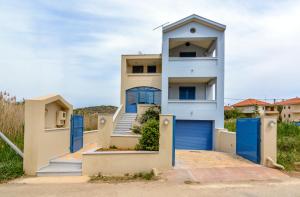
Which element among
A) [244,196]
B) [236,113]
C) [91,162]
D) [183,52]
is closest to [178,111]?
[183,52]

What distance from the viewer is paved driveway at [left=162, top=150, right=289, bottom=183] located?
356 inches

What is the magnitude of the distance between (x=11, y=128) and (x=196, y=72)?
12845 millimetres

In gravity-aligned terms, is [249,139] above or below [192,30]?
below

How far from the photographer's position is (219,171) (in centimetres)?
996

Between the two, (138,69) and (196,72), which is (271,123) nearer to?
(196,72)

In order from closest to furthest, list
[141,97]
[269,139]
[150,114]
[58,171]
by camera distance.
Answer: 1. [58,171]
2. [269,139]
3. [150,114]
4. [141,97]

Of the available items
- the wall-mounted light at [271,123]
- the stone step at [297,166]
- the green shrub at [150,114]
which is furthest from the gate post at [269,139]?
the green shrub at [150,114]

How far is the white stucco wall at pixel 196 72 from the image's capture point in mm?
18516

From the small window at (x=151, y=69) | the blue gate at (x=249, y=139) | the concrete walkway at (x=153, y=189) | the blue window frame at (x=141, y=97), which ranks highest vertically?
→ the small window at (x=151, y=69)

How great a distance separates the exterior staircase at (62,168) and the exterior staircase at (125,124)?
260 inches

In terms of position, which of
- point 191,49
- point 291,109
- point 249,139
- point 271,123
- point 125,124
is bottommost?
point 249,139

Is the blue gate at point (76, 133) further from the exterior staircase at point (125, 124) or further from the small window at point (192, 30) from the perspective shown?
the small window at point (192, 30)

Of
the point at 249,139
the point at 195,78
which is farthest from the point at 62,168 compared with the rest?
the point at 195,78

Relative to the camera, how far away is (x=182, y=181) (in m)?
8.73
